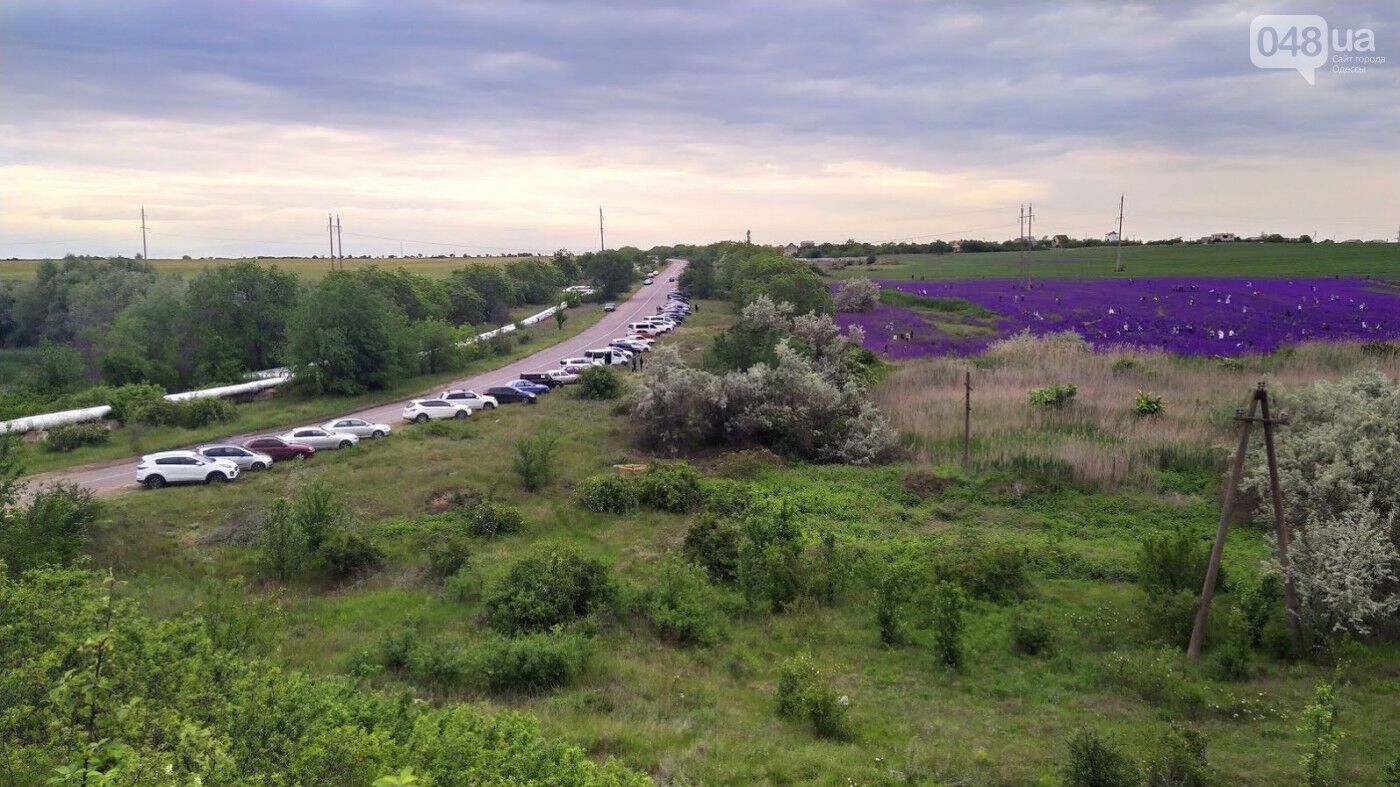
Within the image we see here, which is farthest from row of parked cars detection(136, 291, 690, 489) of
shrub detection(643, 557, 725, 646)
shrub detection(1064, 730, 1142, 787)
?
shrub detection(1064, 730, 1142, 787)

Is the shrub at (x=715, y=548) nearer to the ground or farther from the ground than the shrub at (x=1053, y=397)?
nearer to the ground

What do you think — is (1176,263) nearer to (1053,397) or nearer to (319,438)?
(1053,397)

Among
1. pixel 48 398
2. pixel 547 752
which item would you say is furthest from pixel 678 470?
pixel 48 398

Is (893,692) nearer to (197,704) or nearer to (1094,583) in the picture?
(1094,583)

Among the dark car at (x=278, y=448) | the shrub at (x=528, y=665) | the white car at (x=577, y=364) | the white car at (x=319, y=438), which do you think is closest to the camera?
the shrub at (x=528, y=665)

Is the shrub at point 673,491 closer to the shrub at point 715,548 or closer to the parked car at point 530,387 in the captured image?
the shrub at point 715,548

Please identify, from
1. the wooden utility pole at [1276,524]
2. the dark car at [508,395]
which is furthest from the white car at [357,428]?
the wooden utility pole at [1276,524]

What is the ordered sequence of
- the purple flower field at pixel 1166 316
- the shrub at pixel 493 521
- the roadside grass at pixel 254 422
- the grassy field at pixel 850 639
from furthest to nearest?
the purple flower field at pixel 1166 316
the roadside grass at pixel 254 422
the shrub at pixel 493 521
the grassy field at pixel 850 639
